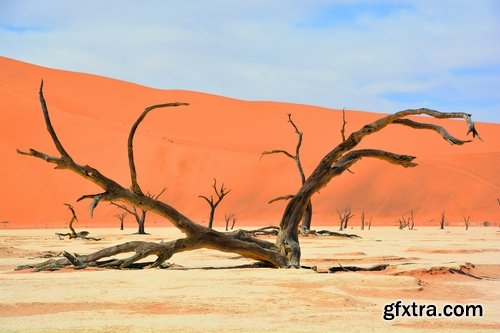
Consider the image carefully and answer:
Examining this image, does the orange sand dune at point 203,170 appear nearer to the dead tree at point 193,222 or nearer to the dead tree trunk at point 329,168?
the dead tree at point 193,222

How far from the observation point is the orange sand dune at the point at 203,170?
54125 millimetres

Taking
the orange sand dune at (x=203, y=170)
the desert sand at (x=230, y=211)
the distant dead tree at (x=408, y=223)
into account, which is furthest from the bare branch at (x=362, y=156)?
the orange sand dune at (x=203, y=170)

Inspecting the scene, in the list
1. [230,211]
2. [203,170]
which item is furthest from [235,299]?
[203,170]

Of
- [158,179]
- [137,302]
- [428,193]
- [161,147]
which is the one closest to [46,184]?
[158,179]

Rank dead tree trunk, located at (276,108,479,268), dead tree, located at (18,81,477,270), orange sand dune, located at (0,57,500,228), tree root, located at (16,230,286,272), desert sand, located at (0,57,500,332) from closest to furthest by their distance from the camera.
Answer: desert sand, located at (0,57,500,332) < dead tree, located at (18,81,477,270) < tree root, located at (16,230,286,272) < dead tree trunk, located at (276,108,479,268) < orange sand dune, located at (0,57,500,228)

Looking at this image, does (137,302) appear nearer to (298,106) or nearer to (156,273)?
(156,273)

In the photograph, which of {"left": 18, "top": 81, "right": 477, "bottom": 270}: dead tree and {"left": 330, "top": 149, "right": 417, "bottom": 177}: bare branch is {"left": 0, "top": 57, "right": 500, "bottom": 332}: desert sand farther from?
{"left": 330, "top": 149, "right": 417, "bottom": 177}: bare branch

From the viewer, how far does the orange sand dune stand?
5412cm

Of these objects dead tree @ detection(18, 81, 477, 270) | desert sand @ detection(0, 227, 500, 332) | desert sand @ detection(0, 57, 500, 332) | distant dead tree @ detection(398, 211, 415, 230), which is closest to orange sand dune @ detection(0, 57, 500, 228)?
desert sand @ detection(0, 57, 500, 332)

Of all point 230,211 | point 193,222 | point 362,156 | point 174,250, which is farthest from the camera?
point 230,211

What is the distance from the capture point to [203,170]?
63156 millimetres

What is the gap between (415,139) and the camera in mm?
84375

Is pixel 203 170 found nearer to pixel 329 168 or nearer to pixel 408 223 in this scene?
pixel 408 223

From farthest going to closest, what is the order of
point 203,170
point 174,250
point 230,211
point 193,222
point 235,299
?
point 203,170 → point 230,211 → point 193,222 → point 174,250 → point 235,299
